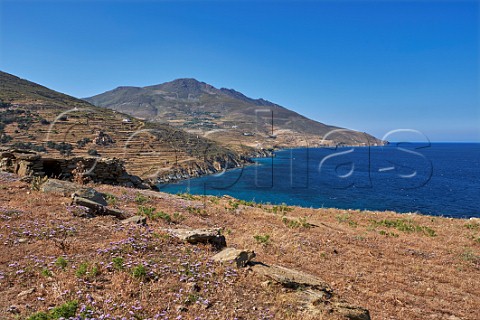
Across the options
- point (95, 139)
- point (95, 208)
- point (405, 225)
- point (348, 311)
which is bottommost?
point (405, 225)

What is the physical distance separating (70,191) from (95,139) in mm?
77419

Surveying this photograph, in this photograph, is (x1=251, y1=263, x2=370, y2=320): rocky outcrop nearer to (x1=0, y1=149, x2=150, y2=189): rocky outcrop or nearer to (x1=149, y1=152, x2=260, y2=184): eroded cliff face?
(x1=0, y1=149, x2=150, y2=189): rocky outcrop

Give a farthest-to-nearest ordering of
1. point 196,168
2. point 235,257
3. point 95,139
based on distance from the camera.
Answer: point 196,168 < point 95,139 < point 235,257

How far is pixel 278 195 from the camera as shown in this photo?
70.4m

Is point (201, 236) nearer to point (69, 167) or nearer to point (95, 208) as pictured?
point (95, 208)

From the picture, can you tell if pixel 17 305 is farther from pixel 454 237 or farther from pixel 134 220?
pixel 454 237

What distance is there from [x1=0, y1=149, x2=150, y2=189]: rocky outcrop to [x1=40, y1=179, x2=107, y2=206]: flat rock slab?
18.0 feet

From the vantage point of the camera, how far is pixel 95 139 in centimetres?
8200

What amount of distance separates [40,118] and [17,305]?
332ft

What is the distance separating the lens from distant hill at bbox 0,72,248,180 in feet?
236

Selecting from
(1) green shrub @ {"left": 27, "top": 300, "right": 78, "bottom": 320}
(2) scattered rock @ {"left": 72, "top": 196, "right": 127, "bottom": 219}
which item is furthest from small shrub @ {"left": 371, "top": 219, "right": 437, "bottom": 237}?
(1) green shrub @ {"left": 27, "top": 300, "right": 78, "bottom": 320}

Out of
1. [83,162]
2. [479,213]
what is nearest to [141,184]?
[83,162]

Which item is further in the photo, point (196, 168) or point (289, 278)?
point (196, 168)

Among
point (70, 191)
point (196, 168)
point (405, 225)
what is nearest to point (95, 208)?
point (70, 191)
